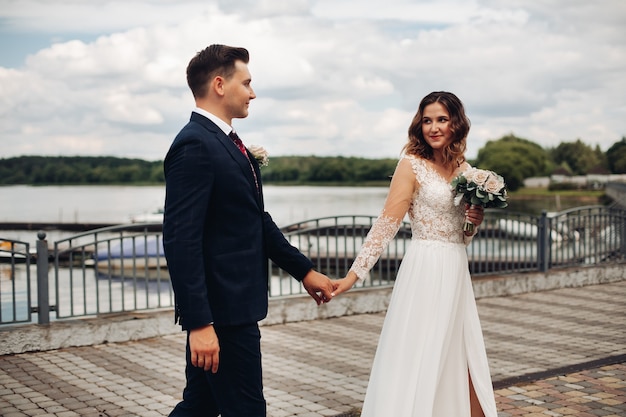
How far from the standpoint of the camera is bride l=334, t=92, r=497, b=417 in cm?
413

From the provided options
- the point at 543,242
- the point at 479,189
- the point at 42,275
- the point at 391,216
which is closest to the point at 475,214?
the point at 479,189

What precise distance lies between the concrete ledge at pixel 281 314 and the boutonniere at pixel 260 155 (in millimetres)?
4783

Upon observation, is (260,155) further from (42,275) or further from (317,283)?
(42,275)

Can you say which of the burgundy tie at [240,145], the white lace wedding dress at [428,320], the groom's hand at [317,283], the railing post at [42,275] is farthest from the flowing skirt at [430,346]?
the railing post at [42,275]

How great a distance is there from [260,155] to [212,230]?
0.83 metres

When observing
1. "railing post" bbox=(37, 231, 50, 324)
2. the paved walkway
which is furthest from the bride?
"railing post" bbox=(37, 231, 50, 324)

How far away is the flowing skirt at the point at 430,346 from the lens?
411cm

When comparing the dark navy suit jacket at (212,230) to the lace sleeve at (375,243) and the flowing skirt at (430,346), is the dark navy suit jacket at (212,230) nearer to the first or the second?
the lace sleeve at (375,243)

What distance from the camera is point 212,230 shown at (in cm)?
309

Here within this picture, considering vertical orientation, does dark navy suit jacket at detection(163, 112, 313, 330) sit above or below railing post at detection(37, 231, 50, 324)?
above

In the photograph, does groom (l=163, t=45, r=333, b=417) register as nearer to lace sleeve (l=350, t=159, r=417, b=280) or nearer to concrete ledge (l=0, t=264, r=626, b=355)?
lace sleeve (l=350, t=159, r=417, b=280)

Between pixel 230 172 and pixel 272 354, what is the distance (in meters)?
4.79

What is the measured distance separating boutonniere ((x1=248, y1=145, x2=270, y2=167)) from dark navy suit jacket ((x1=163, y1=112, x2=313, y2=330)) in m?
0.53

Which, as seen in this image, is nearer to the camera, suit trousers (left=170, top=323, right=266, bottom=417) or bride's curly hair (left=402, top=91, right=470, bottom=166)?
suit trousers (left=170, top=323, right=266, bottom=417)
